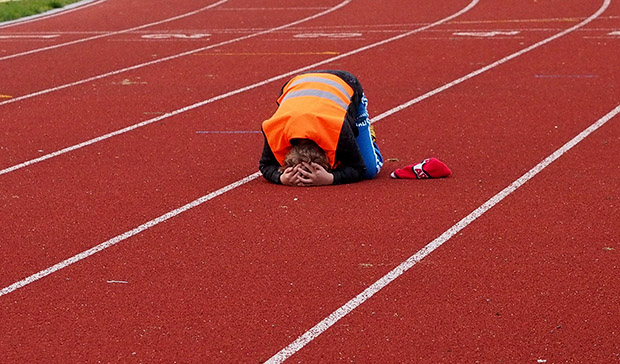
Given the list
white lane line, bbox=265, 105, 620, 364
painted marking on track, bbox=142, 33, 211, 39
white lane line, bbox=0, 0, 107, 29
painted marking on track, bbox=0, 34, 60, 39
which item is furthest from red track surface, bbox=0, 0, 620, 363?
white lane line, bbox=0, 0, 107, 29

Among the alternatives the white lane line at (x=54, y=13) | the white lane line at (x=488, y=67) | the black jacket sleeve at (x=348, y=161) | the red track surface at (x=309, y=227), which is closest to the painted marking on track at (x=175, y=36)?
the white lane line at (x=54, y=13)

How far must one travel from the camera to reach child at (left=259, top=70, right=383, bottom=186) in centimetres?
898

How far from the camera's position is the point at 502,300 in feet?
21.4

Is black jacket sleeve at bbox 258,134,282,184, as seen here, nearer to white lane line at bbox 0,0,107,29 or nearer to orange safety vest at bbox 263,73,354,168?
orange safety vest at bbox 263,73,354,168

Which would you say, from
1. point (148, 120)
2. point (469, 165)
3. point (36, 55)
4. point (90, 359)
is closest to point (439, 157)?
point (469, 165)

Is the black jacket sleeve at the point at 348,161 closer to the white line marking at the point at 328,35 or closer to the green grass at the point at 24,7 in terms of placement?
the white line marking at the point at 328,35

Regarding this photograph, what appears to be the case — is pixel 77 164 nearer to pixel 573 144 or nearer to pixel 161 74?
pixel 573 144

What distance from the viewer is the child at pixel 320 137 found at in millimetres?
8984

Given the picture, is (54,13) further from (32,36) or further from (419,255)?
(419,255)

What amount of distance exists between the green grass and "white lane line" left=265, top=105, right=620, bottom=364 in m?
15.8

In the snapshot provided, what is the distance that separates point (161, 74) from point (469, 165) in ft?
22.6

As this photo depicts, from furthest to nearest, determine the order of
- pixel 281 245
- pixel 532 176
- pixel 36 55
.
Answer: pixel 36 55 → pixel 532 176 → pixel 281 245

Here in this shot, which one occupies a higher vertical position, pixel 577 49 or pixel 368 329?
pixel 368 329

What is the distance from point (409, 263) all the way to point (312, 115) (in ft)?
6.69
